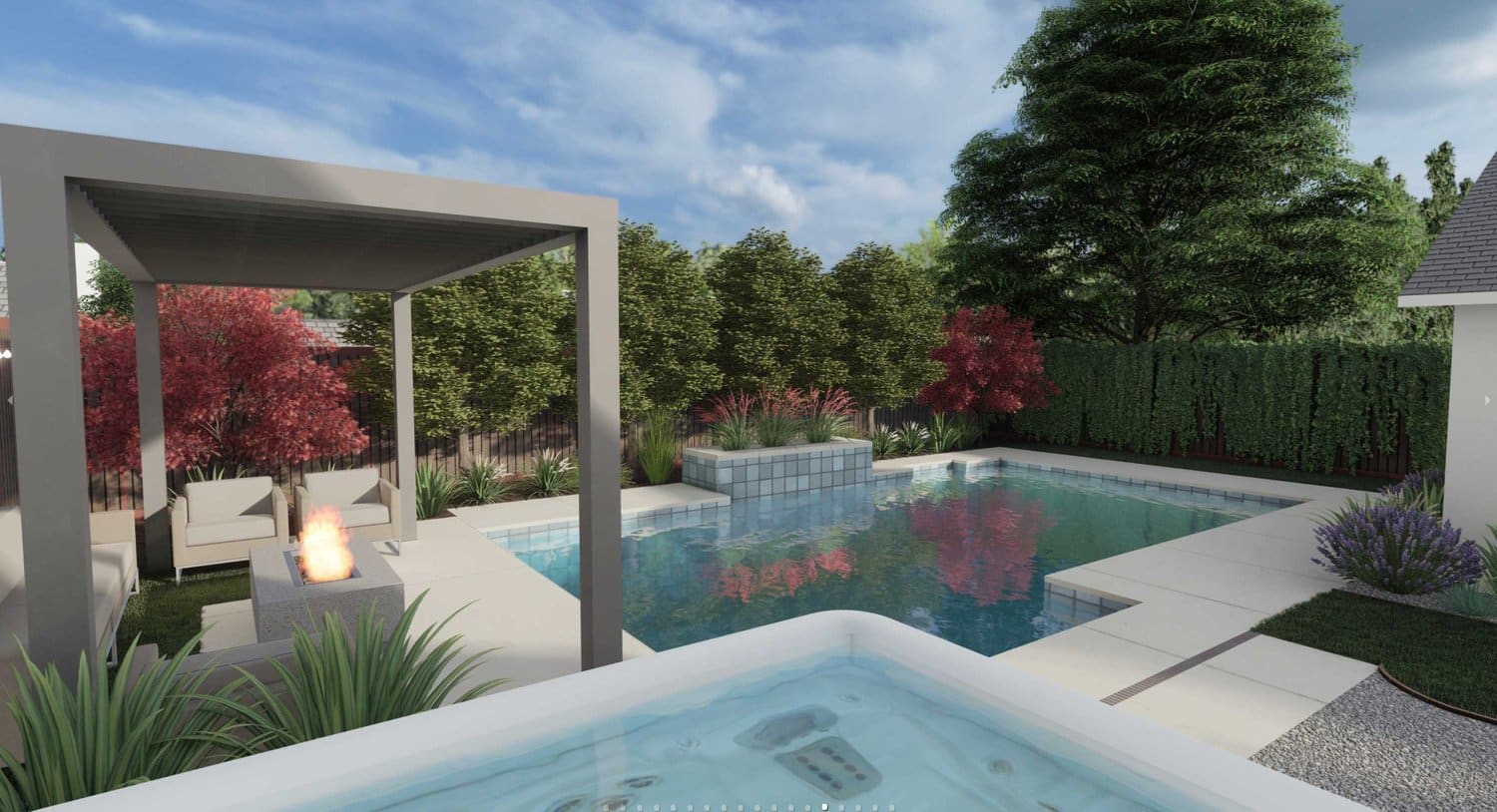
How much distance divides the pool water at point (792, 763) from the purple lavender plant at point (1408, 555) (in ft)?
14.7

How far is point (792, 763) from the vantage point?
11.6ft

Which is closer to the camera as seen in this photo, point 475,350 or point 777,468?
point 475,350

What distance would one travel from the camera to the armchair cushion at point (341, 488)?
7.22m

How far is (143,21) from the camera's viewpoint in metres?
42.0

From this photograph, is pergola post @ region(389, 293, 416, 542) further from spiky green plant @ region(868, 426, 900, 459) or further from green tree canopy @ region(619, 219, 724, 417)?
spiky green plant @ region(868, 426, 900, 459)

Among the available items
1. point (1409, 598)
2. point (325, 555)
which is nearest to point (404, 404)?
point (325, 555)

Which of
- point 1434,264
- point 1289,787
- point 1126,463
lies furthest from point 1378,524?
point 1126,463

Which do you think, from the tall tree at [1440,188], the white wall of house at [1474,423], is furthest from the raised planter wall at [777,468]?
the tall tree at [1440,188]

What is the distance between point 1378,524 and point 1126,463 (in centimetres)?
750

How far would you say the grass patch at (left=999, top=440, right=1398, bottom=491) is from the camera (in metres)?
11.6

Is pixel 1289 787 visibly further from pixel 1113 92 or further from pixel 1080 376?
pixel 1113 92

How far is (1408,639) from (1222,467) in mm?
8887

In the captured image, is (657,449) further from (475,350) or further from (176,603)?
(176,603)

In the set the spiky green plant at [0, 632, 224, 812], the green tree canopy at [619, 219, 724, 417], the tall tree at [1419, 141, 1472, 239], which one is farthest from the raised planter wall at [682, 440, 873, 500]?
the tall tree at [1419, 141, 1472, 239]
